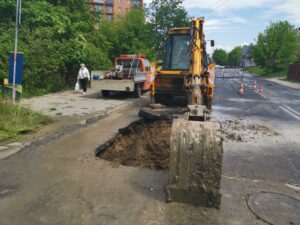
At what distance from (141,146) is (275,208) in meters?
3.06

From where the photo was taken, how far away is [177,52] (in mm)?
11672

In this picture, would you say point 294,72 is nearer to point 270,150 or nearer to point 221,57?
point 270,150

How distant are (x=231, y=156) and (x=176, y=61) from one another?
6436 millimetres

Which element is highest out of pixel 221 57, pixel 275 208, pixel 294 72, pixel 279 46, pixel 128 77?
pixel 221 57

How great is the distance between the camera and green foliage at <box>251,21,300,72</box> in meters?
47.1

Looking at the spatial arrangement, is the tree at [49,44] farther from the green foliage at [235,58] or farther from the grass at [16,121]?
the green foliage at [235,58]

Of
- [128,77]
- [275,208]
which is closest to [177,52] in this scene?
[128,77]

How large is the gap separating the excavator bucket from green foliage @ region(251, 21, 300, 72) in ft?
160

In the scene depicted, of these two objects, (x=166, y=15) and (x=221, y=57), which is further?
(x=221, y=57)

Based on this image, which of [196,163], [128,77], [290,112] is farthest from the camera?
[128,77]

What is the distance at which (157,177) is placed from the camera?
476cm

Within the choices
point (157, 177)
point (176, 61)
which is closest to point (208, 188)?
point (157, 177)

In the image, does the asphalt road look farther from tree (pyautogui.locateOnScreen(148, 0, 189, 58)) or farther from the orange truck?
tree (pyautogui.locateOnScreen(148, 0, 189, 58))

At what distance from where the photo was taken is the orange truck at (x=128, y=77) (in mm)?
13734
